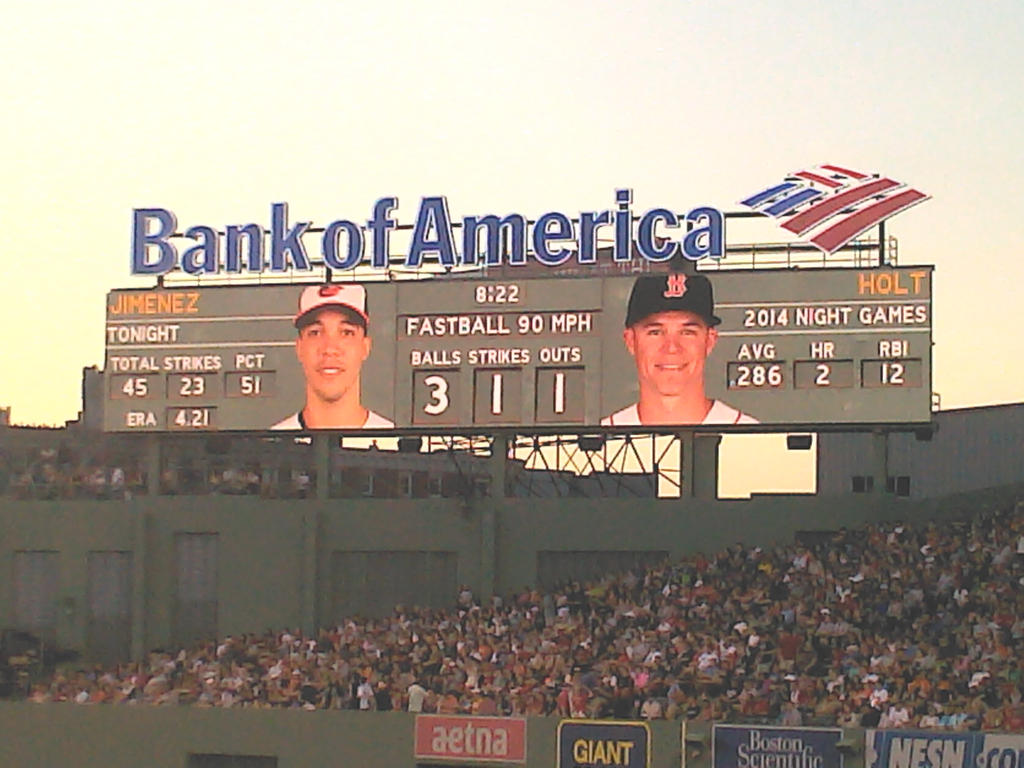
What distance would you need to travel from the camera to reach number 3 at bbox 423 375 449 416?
122ft

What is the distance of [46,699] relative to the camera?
3538cm

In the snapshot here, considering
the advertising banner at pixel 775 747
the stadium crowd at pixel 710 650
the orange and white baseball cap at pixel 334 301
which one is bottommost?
the advertising banner at pixel 775 747

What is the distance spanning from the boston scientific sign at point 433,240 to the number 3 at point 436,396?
211 centimetres

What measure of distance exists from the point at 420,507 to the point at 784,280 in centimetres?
830

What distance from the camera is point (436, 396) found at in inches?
1470

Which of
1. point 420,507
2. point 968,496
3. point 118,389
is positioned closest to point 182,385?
point 118,389

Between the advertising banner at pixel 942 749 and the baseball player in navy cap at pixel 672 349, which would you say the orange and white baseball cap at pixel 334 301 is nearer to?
the baseball player in navy cap at pixel 672 349

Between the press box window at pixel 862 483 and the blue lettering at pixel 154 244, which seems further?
the press box window at pixel 862 483

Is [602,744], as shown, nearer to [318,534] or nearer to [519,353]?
[519,353]

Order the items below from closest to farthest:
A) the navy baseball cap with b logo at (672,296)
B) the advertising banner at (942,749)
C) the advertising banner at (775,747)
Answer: the advertising banner at (942,749)
the advertising banner at (775,747)
the navy baseball cap with b logo at (672,296)

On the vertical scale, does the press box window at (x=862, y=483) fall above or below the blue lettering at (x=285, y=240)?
below

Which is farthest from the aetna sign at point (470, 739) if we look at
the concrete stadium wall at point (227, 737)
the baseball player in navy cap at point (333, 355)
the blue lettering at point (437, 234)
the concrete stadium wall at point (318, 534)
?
Result: the blue lettering at point (437, 234)

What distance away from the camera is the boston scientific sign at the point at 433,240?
36.2 metres

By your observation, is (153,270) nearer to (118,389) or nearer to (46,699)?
(118,389)
